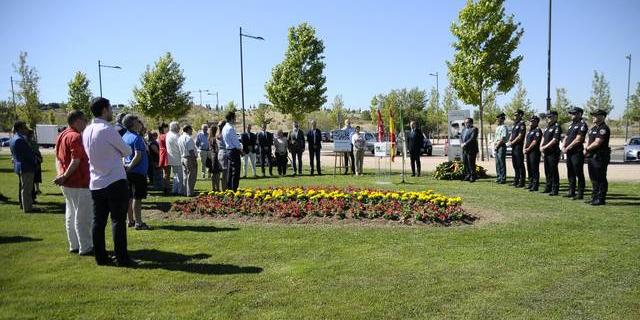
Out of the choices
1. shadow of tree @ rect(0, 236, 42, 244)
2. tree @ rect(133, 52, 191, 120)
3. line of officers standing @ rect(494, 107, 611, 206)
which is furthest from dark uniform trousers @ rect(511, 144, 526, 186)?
tree @ rect(133, 52, 191, 120)

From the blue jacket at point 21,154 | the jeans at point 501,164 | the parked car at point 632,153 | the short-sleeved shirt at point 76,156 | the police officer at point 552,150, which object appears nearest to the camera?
the short-sleeved shirt at point 76,156

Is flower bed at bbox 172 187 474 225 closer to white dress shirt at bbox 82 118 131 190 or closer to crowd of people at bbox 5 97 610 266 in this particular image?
crowd of people at bbox 5 97 610 266

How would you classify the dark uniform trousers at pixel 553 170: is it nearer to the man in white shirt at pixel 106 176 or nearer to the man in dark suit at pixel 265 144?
the man in white shirt at pixel 106 176

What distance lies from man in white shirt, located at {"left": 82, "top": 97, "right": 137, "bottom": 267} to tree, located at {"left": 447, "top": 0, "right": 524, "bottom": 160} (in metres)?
20.2

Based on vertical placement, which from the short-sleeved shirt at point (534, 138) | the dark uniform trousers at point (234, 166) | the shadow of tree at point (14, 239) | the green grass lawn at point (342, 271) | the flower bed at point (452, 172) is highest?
the short-sleeved shirt at point (534, 138)

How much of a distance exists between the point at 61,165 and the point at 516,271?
6.57 metres

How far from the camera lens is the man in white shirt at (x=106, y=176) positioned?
19.9 feet

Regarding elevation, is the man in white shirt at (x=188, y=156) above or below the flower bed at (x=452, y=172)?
above

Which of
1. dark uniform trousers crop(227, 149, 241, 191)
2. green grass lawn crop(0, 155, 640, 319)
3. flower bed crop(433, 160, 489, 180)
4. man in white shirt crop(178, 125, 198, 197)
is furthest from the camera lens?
→ flower bed crop(433, 160, 489, 180)

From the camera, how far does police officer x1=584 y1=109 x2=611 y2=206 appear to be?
1041cm

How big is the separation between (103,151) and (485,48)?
21180mm

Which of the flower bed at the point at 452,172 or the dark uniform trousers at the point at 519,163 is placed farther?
the flower bed at the point at 452,172

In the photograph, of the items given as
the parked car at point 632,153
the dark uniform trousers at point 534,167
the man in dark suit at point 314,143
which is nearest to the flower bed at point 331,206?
the dark uniform trousers at point 534,167

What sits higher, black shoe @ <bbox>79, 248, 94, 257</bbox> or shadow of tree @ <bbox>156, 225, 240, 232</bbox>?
shadow of tree @ <bbox>156, 225, 240, 232</bbox>
